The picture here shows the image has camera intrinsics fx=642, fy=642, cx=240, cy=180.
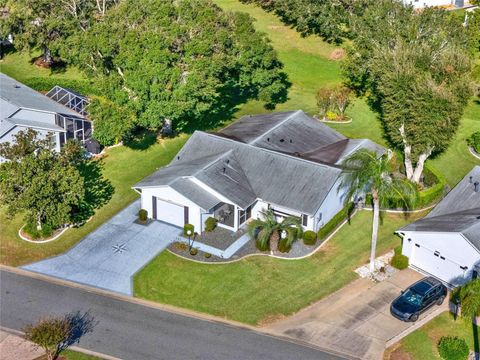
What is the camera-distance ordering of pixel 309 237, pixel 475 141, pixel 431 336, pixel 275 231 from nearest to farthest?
pixel 431 336, pixel 275 231, pixel 309 237, pixel 475 141

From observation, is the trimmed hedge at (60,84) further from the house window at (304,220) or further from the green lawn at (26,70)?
the house window at (304,220)

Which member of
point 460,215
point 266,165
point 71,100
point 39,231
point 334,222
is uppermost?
point 71,100

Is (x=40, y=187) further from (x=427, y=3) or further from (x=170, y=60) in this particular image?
(x=427, y=3)

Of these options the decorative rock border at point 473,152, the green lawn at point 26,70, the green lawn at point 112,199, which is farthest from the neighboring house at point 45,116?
the decorative rock border at point 473,152

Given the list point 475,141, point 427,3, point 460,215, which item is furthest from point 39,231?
point 427,3

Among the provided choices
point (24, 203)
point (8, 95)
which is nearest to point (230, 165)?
point (24, 203)

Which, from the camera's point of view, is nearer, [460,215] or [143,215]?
[460,215]

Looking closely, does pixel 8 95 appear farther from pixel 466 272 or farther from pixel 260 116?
pixel 466 272
